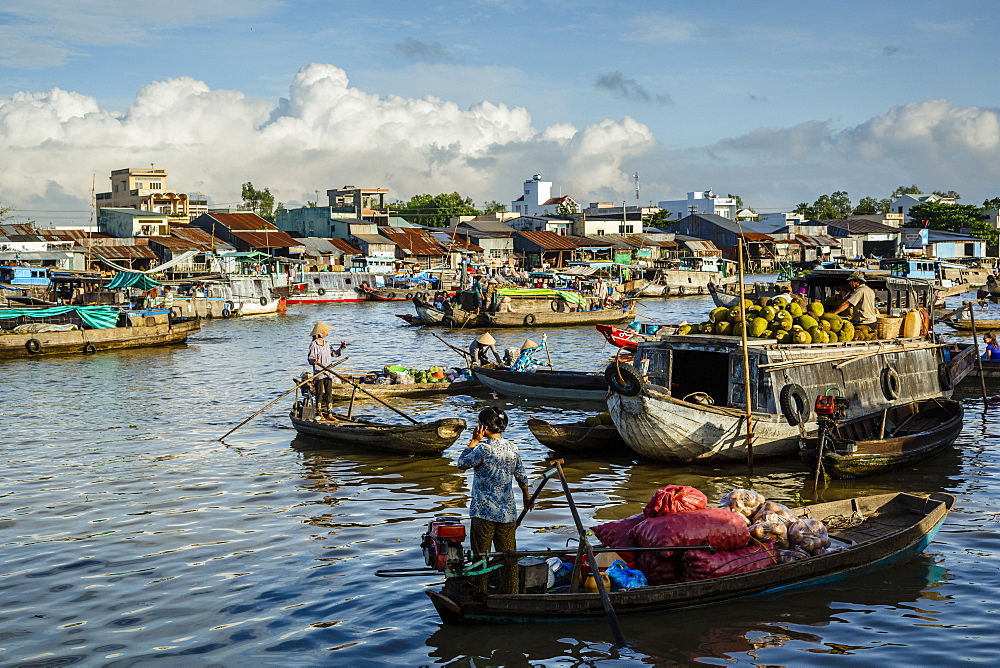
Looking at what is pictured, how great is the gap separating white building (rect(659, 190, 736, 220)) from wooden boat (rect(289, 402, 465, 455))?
98404 millimetres

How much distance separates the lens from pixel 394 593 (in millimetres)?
9164

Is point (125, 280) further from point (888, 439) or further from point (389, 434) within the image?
point (888, 439)

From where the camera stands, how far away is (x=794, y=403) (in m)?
14.2

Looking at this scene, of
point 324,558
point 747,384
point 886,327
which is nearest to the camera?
point 324,558

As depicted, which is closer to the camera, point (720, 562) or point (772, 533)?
point (720, 562)

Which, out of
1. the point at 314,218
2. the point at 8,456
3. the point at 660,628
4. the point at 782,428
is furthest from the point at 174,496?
the point at 314,218

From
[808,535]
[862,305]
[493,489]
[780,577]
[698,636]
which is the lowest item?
[698,636]

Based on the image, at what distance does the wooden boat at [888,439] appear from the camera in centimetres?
1300

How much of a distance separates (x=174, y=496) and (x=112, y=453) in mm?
3715

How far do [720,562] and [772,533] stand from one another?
0.90 metres

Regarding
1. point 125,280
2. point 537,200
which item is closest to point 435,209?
point 537,200

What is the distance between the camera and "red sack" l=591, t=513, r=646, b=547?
353 inches

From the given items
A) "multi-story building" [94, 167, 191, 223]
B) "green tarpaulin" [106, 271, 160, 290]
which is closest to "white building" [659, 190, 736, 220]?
"multi-story building" [94, 167, 191, 223]

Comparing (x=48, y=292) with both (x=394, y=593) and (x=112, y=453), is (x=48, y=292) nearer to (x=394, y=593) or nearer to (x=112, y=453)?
(x=112, y=453)
